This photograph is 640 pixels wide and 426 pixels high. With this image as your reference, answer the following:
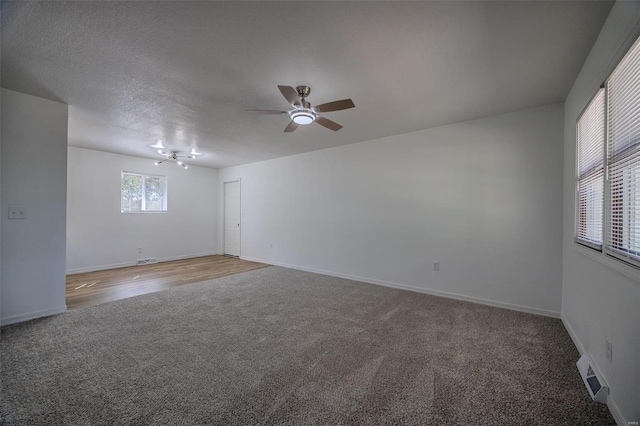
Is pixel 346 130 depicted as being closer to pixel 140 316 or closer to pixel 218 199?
pixel 140 316

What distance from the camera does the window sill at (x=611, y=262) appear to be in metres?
1.40

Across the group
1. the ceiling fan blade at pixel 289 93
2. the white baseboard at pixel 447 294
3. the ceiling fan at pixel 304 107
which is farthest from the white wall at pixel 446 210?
the ceiling fan blade at pixel 289 93

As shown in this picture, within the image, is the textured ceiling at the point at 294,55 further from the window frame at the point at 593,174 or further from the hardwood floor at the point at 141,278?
the hardwood floor at the point at 141,278

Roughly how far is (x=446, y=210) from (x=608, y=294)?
7.08ft

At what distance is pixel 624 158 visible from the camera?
1.59 m

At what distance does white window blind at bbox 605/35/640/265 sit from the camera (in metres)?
1.45

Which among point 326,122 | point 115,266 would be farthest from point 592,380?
point 115,266

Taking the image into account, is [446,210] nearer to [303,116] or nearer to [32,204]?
[303,116]

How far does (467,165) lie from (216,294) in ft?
13.6

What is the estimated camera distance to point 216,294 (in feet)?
12.5

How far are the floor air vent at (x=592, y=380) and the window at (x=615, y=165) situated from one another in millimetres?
854

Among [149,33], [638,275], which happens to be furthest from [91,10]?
[638,275]

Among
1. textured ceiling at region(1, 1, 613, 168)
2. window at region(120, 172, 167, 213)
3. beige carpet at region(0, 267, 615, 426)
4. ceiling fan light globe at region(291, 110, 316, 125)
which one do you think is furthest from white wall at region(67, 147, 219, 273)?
ceiling fan light globe at region(291, 110, 316, 125)

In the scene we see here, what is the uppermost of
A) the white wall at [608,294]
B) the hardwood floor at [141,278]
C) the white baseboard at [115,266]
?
the white wall at [608,294]
